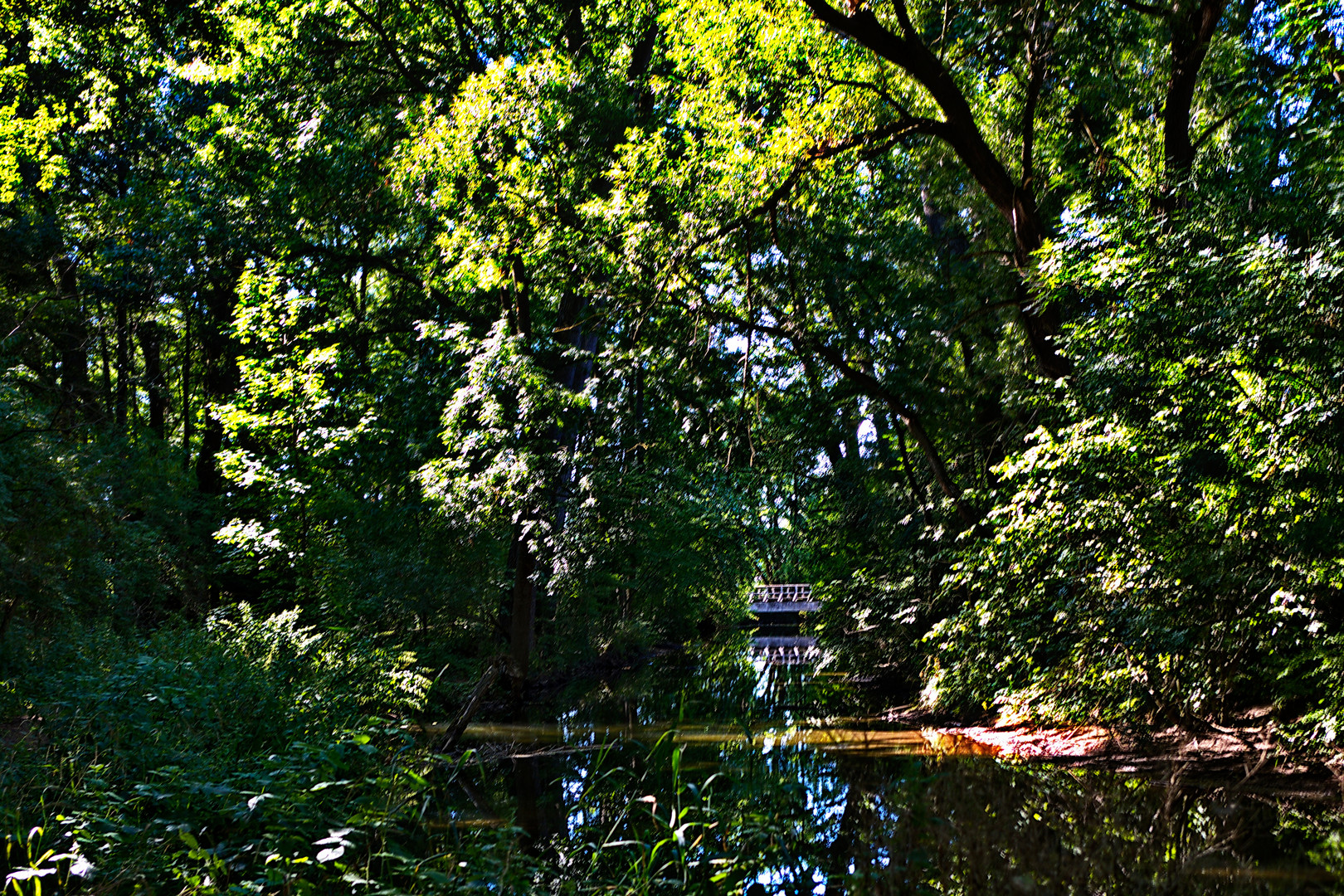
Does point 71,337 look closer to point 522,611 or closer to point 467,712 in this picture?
point 522,611

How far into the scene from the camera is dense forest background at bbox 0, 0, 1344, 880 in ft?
25.7

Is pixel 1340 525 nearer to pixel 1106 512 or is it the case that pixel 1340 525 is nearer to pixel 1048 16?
pixel 1106 512

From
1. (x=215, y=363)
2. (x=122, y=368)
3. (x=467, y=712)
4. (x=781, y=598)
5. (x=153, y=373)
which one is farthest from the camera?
(x=781, y=598)

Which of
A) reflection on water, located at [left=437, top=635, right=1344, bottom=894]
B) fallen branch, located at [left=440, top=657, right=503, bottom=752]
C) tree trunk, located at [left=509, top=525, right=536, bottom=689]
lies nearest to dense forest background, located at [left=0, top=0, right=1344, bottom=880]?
tree trunk, located at [left=509, top=525, right=536, bottom=689]

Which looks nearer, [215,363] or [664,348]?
[664,348]

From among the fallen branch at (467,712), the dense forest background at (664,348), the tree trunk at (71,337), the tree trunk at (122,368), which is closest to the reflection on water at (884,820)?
the fallen branch at (467,712)

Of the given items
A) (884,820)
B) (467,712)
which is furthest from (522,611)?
(884,820)

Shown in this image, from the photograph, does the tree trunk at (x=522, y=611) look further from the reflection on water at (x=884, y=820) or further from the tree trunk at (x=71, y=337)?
the tree trunk at (x=71, y=337)

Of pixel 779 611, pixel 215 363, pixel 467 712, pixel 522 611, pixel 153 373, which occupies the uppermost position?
pixel 153 373

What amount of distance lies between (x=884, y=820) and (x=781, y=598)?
3440cm

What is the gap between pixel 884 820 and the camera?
727 centimetres

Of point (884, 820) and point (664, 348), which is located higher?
point (664, 348)

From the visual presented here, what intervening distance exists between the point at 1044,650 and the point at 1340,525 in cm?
354

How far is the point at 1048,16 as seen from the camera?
10094 mm
